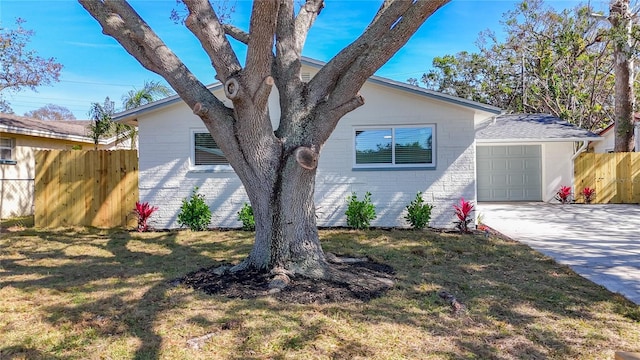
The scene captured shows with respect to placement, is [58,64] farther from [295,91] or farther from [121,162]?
[295,91]

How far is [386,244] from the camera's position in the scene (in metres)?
7.44

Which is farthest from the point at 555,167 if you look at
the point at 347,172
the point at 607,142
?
the point at 347,172

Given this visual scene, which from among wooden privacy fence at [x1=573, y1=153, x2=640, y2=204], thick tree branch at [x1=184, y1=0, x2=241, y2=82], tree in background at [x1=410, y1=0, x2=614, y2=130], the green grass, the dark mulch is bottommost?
the green grass

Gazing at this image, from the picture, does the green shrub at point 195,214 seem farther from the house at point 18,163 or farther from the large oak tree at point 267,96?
the house at point 18,163

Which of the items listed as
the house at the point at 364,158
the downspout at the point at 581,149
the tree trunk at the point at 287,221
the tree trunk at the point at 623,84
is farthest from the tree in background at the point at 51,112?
the tree trunk at the point at 623,84

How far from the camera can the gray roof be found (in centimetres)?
1343

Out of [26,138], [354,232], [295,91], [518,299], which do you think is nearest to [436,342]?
[518,299]

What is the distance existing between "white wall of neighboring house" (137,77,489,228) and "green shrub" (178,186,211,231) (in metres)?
0.32

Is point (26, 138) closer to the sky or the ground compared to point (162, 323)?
closer to the sky

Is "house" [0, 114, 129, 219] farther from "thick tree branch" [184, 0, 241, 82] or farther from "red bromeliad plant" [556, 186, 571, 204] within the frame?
"red bromeliad plant" [556, 186, 571, 204]

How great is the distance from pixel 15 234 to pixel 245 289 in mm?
7640

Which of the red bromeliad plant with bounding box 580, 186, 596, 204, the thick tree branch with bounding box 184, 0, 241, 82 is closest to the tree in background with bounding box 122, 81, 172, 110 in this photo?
the thick tree branch with bounding box 184, 0, 241, 82

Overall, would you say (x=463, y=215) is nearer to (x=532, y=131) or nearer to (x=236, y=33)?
(x=236, y=33)

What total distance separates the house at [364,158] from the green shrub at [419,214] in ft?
1.01
